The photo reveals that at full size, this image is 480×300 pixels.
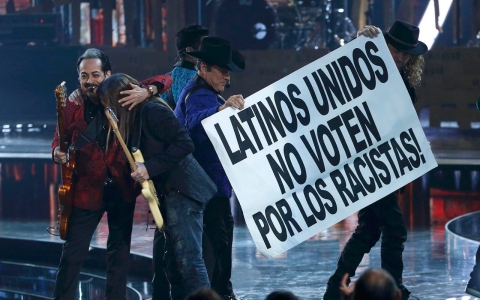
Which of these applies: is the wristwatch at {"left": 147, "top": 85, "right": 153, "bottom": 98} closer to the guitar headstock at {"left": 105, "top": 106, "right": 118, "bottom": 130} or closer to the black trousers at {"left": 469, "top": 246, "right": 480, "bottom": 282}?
the guitar headstock at {"left": 105, "top": 106, "right": 118, "bottom": 130}

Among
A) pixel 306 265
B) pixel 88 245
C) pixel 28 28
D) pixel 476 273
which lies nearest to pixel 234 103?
pixel 88 245

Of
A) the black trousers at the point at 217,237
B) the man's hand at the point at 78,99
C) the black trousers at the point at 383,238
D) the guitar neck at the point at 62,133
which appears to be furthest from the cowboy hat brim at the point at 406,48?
the guitar neck at the point at 62,133

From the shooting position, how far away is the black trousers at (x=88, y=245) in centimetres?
426

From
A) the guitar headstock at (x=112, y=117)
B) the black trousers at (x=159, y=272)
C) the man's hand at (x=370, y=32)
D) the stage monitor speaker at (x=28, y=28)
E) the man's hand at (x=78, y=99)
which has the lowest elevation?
the black trousers at (x=159, y=272)

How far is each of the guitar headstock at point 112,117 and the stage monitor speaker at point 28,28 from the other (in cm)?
1141

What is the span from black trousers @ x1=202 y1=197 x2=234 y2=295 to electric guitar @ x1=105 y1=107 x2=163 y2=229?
1.30 ft

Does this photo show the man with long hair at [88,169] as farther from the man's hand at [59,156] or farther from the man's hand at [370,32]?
the man's hand at [370,32]

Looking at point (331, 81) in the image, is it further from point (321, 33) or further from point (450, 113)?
point (321, 33)

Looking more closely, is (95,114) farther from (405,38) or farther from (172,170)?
(405,38)

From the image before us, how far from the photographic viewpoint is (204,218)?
14.5ft

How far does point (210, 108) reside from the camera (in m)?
4.25

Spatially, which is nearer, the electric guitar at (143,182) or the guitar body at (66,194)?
the electric guitar at (143,182)

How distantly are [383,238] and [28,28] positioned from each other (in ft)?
37.6

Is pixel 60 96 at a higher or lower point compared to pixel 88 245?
higher
